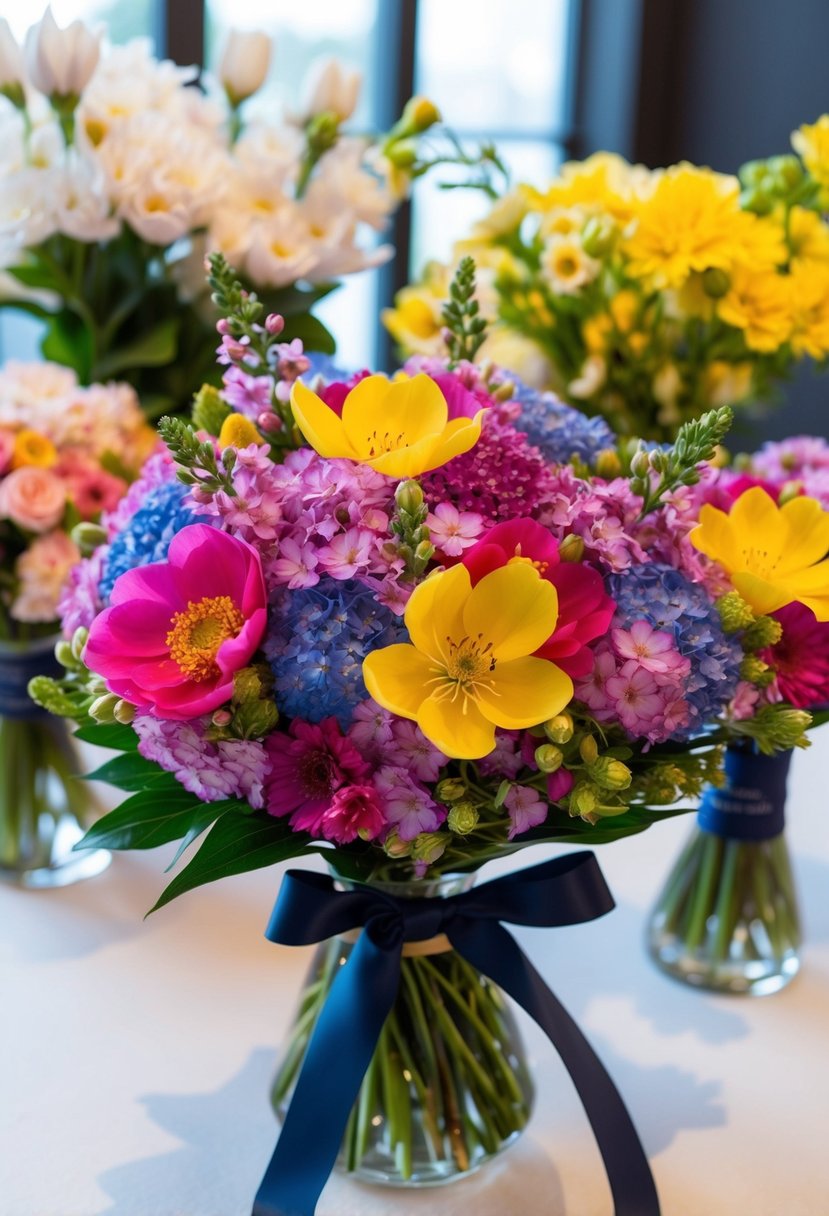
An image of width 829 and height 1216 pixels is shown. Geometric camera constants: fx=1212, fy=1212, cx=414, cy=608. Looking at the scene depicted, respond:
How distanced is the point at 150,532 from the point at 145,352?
570mm

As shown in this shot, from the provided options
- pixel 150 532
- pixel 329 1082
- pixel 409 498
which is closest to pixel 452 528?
pixel 409 498

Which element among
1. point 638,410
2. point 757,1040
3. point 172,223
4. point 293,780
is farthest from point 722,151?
point 293,780

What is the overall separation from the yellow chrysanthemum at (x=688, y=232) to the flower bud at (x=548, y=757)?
1.99 feet

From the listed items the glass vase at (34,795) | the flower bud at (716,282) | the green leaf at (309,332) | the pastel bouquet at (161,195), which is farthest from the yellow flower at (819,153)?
the glass vase at (34,795)

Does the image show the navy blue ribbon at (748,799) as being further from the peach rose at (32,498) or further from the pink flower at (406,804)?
the peach rose at (32,498)

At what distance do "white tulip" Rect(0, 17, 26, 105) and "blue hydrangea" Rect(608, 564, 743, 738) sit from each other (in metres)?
0.75

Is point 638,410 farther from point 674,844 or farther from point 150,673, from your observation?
point 150,673

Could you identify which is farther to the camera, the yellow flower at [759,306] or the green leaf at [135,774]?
the yellow flower at [759,306]

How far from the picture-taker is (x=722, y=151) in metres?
2.96

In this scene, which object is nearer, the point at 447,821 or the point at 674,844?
the point at 447,821

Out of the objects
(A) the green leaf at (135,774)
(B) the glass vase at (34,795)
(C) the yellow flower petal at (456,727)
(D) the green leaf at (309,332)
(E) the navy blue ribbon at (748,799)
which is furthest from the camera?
(D) the green leaf at (309,332)

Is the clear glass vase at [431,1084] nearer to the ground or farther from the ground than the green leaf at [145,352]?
nearer to the ground

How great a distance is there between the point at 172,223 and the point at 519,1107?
73 centimetres

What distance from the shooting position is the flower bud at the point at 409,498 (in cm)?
49
